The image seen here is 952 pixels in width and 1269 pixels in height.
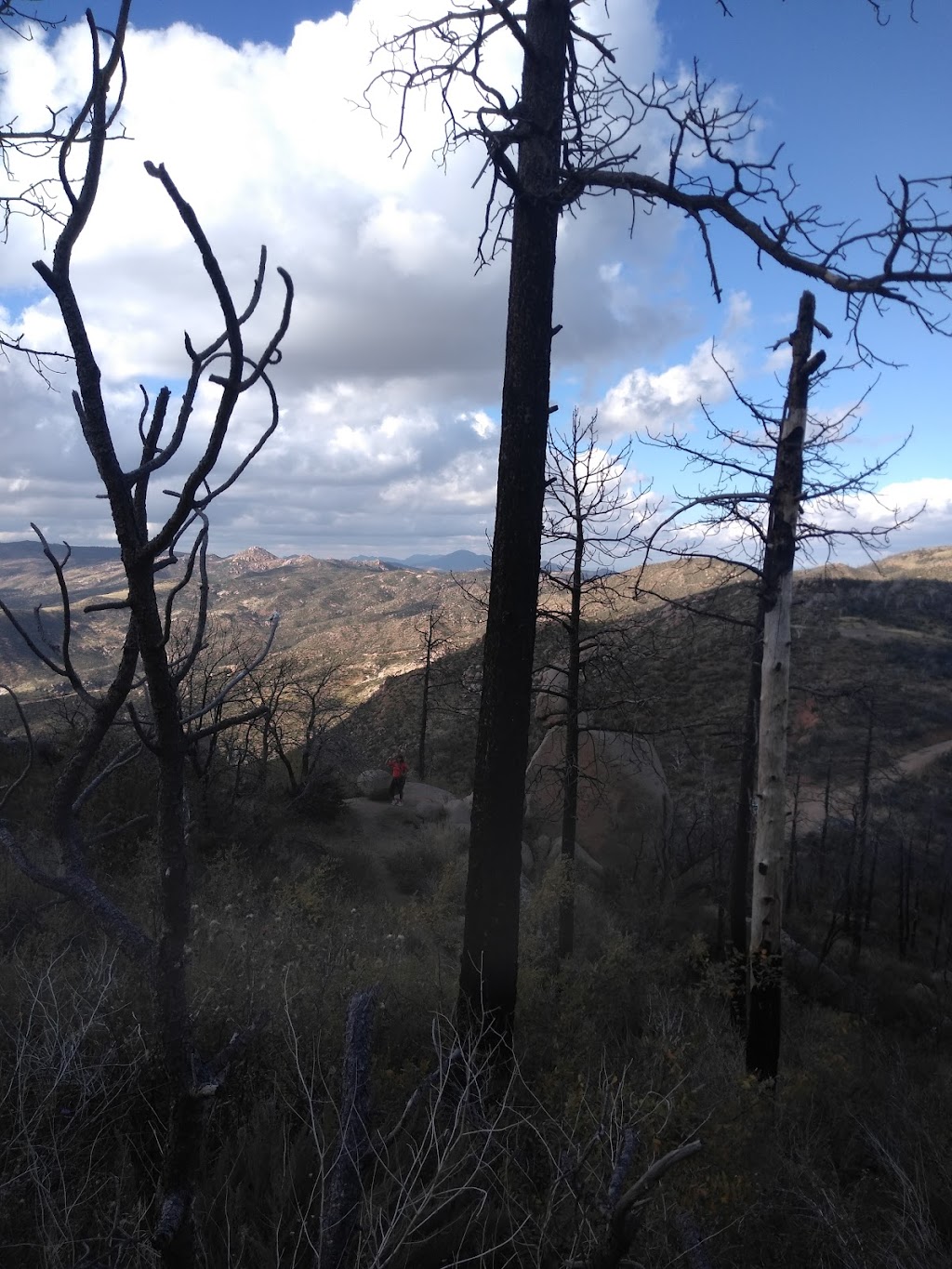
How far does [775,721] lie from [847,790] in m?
22.9

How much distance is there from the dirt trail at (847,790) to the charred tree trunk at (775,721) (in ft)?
58.6

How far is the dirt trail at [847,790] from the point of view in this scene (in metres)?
24.1

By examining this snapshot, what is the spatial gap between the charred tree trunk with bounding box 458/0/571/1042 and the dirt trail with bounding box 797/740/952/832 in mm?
20923

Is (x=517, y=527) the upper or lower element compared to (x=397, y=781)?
upper

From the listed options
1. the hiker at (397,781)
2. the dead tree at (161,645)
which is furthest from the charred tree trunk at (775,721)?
the hiker at (397,781)

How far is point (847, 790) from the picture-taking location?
85.9 ft

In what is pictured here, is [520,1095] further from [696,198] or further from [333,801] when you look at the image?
[333,801]

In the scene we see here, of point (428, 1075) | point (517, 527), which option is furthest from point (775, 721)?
point (428, 1075)

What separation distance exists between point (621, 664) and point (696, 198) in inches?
249

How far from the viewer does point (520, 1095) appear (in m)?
4.27

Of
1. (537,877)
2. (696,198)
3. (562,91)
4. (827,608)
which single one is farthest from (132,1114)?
→ (827,608)

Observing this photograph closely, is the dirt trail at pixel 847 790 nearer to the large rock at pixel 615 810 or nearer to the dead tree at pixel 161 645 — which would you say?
the large rock at pixel 615 810

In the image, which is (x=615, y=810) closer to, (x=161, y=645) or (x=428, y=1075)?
(x=428, y=1075)

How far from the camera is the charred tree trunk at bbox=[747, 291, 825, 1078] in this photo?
632 cm
